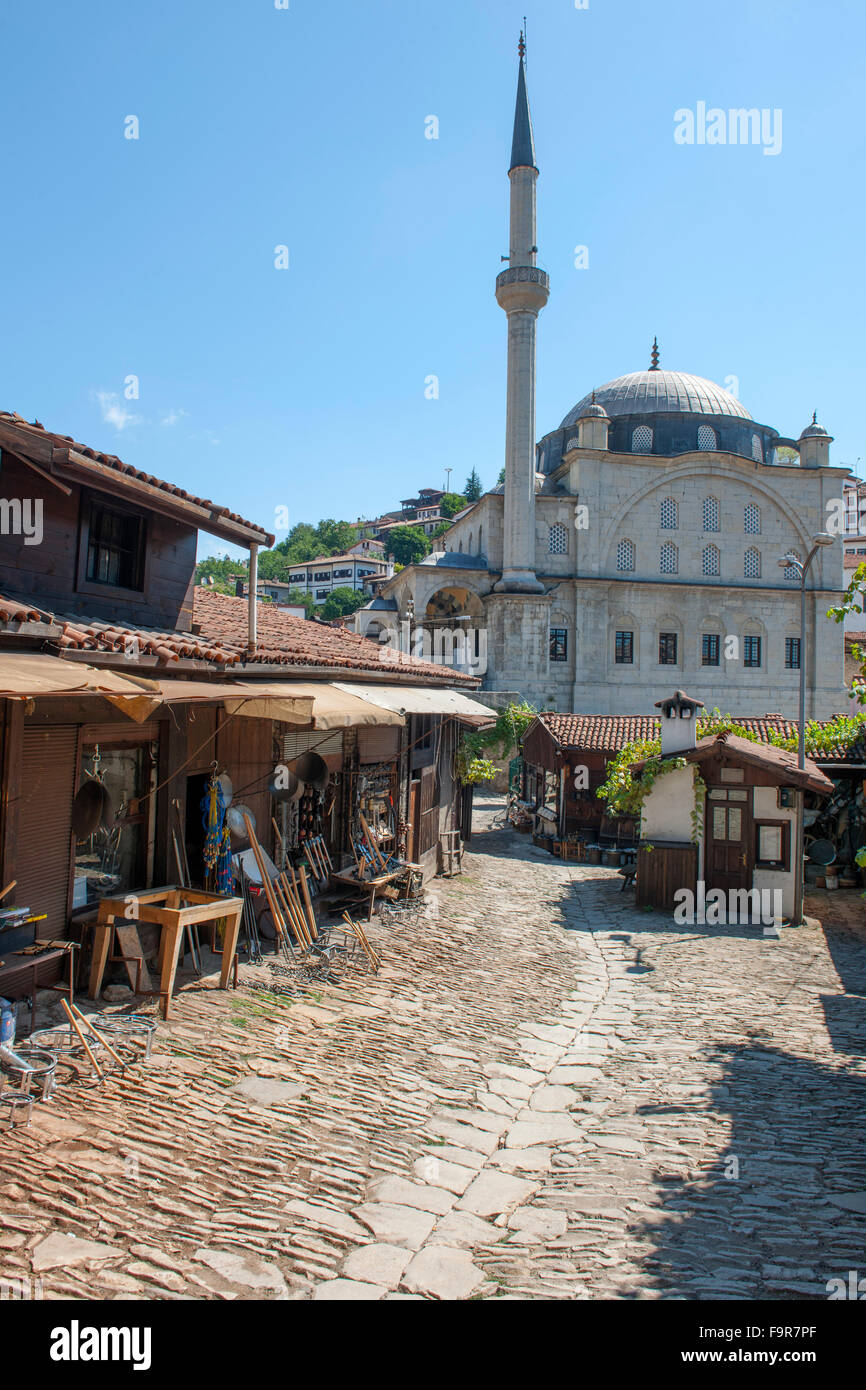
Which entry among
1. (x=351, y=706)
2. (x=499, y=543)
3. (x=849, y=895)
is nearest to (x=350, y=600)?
(x=499, y=543)

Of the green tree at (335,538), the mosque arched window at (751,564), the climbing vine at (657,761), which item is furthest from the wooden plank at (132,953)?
the green tree at (335,538)

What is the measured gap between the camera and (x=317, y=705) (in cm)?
838

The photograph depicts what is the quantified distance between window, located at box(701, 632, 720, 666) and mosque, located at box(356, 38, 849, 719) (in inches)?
1.9

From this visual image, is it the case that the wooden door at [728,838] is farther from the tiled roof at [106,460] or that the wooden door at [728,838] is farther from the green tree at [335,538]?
the green tree at [335,538]

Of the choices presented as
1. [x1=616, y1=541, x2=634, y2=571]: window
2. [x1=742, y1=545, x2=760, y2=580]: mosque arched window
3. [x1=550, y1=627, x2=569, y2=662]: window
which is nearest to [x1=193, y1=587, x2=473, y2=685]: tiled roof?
[x1=550, y1=627, x2=569, y2=662]: window

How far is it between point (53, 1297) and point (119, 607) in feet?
20.8

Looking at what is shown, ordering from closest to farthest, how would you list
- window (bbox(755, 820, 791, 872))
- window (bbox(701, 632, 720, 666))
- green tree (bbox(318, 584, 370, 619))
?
window (bbox(755, 820, 791, 872)) < window (bbox(701, 632, 720, 666)) < green tree (bbox(318, 584, 370, 619))

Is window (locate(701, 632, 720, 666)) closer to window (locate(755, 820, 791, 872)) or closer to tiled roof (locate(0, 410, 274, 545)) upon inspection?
window (locate(755, 820, 791, 872))

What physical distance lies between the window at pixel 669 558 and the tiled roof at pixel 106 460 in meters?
33.3

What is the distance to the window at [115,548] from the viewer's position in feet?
26.8

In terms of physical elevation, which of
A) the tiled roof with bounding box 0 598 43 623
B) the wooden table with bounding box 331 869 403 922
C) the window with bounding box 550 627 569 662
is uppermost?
the window with bounding box 550 627 569 662

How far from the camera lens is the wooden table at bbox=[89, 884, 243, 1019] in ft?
21.5

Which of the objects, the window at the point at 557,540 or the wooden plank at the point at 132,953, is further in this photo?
the window at the point at 557,540
